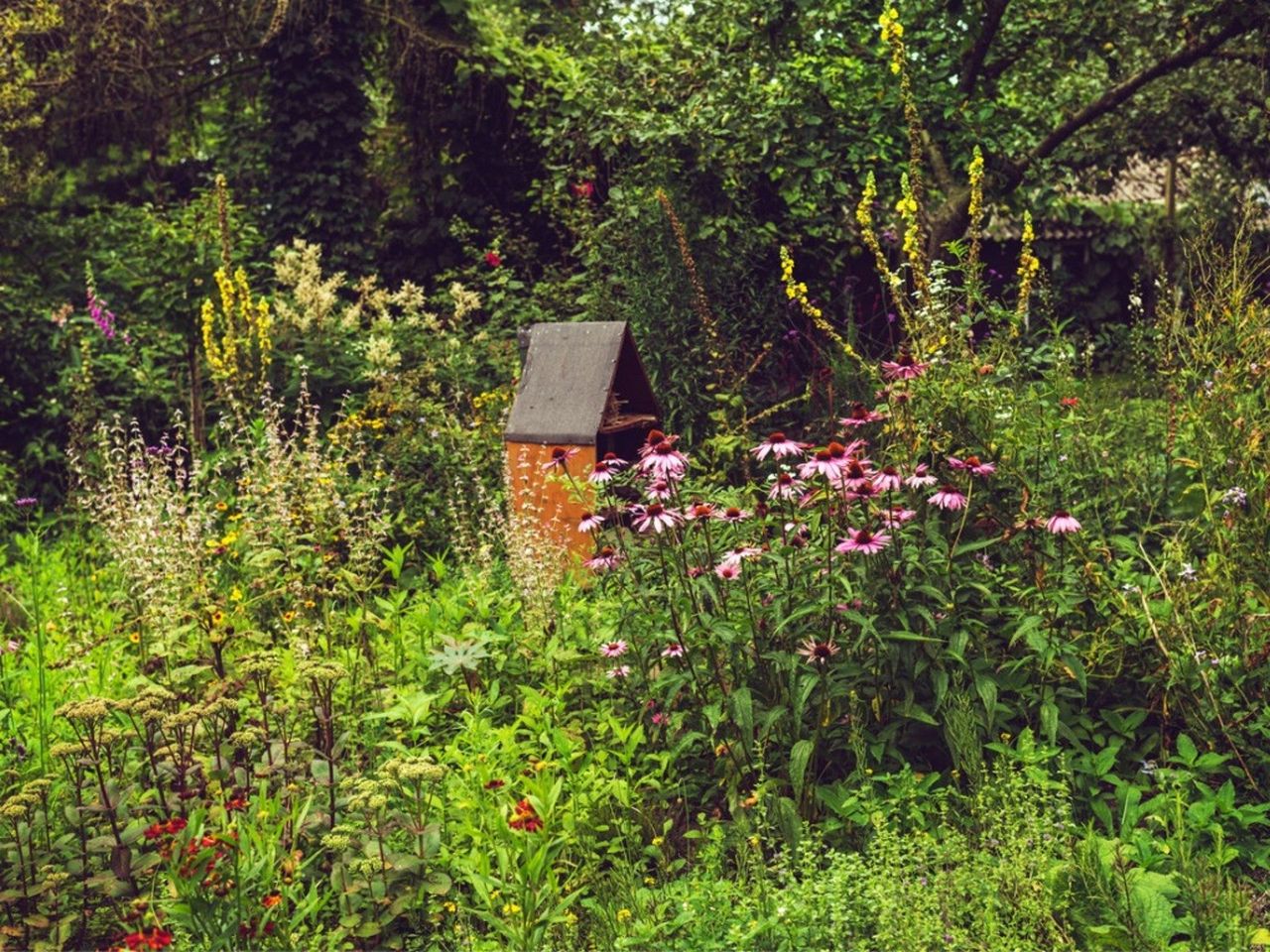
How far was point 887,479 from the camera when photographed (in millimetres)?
3398

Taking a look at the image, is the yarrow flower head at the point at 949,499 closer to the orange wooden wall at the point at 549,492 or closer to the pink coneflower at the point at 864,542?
the pink coneflower at the point at 864,542

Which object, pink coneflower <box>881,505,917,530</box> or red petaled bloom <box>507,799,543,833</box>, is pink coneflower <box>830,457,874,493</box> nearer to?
pink coneflower <box>881,505,917,530</box>

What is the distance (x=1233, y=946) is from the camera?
2752mm

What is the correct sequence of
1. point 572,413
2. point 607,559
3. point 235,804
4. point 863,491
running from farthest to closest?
point 572,413
point 607,559
point 863,491
point 235,804

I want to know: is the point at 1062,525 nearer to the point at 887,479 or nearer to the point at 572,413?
the point at 887,479

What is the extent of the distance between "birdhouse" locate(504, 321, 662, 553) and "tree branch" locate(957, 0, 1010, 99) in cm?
367

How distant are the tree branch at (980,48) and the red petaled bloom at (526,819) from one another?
6192mm

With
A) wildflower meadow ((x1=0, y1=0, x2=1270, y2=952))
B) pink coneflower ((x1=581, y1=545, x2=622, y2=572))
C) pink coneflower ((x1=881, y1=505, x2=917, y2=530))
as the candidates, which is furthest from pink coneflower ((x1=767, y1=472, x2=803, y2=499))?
pink coneflower ((x1=581, y1=545, x2=622, y2=572))

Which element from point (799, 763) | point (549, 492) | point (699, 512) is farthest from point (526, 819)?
point (549, 492)

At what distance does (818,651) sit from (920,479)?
0.58 metres

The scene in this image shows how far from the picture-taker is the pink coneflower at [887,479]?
11.1 feet

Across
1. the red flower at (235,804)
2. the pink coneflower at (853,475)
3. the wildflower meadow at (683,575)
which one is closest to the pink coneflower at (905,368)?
the wildflower meadow at (683,575)

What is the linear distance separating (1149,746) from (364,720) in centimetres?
244

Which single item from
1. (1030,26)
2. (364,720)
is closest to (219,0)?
(1030,26)
